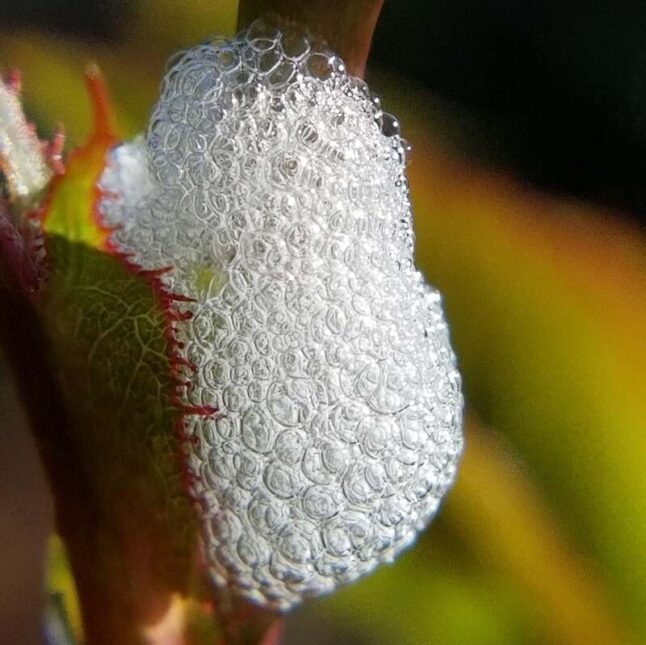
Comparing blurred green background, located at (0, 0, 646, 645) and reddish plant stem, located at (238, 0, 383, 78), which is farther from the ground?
reddish plant stem, located at (238, 0, 383, 78)

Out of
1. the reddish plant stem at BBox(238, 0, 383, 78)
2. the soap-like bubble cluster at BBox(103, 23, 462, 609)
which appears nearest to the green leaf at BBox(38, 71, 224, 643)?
the soap-like bubble cluster at BBox(103, 23, 462, 609)

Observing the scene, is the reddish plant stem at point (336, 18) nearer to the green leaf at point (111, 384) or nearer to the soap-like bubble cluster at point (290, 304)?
the soap-like bubble cluster at point (290, 304)

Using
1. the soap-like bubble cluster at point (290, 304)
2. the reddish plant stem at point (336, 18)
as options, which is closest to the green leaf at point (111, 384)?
the soap-like bubble cluster at point (290, 304)

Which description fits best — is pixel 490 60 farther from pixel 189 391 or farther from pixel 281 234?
pixel 189 391

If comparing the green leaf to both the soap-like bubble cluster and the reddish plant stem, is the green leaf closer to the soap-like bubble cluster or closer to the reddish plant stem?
the soap-like bubble cluster
